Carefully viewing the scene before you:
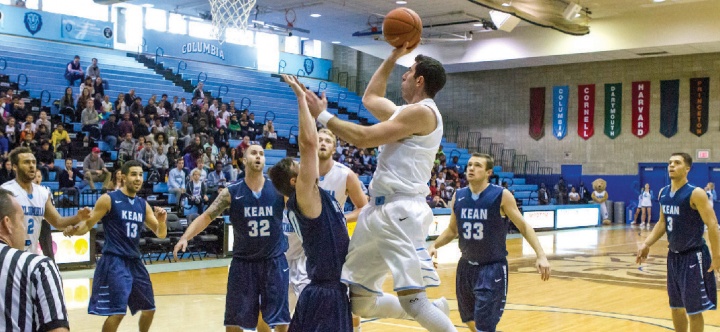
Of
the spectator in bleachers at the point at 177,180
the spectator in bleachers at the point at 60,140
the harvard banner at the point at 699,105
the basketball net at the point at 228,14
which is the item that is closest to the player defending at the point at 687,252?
the basketball net at the point at 228,14

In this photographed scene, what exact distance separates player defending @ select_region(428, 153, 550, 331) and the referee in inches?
138

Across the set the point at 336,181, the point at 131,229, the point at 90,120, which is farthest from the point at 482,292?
the point at 90,120

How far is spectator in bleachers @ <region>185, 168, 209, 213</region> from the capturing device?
1531cm

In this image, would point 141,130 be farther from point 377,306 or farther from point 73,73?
point 377,306

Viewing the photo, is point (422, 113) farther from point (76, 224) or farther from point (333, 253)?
point (76, 224)

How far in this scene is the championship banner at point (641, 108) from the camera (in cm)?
2694

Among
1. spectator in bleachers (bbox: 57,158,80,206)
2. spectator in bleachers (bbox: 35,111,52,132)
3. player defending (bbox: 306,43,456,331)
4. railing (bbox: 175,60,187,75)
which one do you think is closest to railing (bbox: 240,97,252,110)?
railing (bbox: 175,60,187,75)

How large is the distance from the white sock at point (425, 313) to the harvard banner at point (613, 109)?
2491 centimetres

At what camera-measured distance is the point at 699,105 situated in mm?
25953

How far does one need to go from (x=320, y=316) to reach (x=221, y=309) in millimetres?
5834

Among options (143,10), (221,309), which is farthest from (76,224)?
(143,10)

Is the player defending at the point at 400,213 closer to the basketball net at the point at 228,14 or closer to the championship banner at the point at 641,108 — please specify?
the basketball net at the point at 228,14

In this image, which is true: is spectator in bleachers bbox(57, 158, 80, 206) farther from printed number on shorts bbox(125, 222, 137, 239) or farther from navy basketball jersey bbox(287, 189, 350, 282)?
navy basketball jersey bbox(287, 189, 350, 282)

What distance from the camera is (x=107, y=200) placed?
6695 mm
